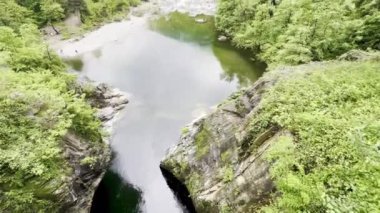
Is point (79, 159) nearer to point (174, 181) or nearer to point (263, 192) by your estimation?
point (174, 181)

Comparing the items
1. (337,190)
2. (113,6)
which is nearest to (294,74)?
(337,190)

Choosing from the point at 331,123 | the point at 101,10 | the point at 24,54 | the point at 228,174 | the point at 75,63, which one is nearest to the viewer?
the point at 331,123

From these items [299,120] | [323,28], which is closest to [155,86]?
[323,28]

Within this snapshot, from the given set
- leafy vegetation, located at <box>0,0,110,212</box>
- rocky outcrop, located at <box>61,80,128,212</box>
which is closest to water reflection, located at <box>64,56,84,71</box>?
leafy vegetation, located at <box>0,0,110,212</box>

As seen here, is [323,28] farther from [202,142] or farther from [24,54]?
[24,54]

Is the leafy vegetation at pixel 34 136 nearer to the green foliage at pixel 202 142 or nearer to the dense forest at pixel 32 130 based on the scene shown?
the dense forest at pixel 32 130

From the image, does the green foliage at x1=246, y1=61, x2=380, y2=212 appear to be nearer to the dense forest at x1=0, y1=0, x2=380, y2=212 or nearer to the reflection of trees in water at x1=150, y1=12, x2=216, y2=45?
the dense forest at x1=0, y1=0, x2=380, y2=212

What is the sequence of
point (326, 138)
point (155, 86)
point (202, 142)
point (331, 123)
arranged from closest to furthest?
point (326, 138)
point (331, 123)
point (202, 142)
point (155, 86)

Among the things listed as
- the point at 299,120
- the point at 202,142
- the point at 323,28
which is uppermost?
the point at 299,120
